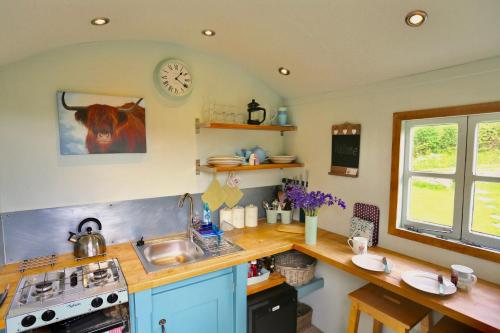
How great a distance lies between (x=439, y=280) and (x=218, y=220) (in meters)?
1.71

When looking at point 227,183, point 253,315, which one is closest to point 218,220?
point 227,183

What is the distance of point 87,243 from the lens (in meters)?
1.89

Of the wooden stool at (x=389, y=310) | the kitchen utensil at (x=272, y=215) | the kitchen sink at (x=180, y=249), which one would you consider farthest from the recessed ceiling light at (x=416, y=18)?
the kitchen utensil at (x=272, y=215)

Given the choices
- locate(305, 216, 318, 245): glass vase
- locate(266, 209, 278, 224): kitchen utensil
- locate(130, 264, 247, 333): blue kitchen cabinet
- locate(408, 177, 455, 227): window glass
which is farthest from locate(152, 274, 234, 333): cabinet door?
locate(408, 177, 455, 227): window glass

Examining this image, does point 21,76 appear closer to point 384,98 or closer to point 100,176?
point 100,176

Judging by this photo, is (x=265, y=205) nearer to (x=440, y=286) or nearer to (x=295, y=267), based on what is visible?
(x=295, y=267)

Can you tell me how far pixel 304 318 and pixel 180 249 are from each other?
1341 millimetres

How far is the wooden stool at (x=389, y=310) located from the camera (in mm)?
1642

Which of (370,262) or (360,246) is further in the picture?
(360,246)

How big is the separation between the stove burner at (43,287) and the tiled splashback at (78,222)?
0.42 metres

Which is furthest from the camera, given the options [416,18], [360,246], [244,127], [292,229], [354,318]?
[292,229]

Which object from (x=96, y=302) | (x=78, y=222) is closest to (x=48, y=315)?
(x=96, y=302)

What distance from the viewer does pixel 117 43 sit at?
206cm

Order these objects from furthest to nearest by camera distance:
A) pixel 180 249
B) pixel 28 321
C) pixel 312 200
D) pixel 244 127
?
pixel 244 127 → pixel 180 249 → pixel 312 200 → pixel 28 321
